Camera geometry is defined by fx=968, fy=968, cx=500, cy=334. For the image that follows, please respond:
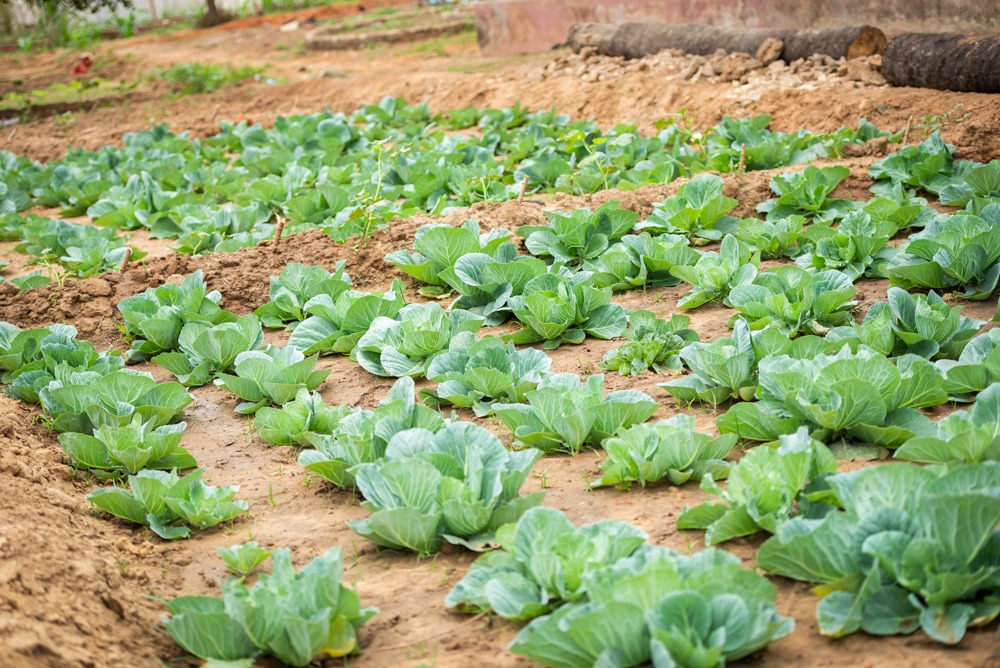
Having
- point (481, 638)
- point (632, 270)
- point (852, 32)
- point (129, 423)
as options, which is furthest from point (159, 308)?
point (852, 32)

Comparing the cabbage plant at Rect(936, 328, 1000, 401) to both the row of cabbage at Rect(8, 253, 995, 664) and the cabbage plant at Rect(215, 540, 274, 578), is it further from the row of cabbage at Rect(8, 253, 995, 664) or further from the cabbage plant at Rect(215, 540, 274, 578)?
the cabbage plant at Rect(215, 540, 274, 578)

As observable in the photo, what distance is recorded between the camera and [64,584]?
2430 millimetres

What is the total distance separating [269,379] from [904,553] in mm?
2553

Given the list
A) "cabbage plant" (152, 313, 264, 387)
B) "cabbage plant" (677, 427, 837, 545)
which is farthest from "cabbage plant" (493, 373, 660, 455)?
"cabbage plant" (152, 313, 264, 387)

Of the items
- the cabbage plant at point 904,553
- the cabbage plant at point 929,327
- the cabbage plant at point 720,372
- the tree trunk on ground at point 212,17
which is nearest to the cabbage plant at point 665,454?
the cabbage plant at point 720,372

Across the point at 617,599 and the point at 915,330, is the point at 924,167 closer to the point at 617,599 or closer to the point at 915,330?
the point at 915,330

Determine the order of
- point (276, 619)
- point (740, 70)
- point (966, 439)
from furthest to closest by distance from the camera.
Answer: point (740, 70)
point (966, 439)
point (276, 619)

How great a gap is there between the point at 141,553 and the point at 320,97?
1069cm

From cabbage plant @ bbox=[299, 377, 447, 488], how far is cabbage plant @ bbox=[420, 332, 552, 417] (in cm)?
36

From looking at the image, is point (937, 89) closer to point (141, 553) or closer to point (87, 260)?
point (87, 260)

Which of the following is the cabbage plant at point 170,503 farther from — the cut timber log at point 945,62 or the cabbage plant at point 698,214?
the cut timber log at point 945,62

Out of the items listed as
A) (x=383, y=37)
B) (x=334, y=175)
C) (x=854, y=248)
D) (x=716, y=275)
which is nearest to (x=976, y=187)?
(x=854, y=248)

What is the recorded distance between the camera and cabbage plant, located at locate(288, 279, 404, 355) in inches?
172

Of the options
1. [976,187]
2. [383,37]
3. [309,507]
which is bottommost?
[309,507]
